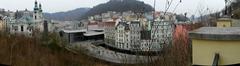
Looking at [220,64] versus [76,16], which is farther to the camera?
[76,16]

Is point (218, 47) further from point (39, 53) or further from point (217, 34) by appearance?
point (39, 53)

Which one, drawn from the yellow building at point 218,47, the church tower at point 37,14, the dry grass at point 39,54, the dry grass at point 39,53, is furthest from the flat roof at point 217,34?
the church tower at point 37,14

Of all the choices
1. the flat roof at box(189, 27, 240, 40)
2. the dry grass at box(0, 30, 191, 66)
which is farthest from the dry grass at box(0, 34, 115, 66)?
the flat roof at box(189, 27, 240, 40)

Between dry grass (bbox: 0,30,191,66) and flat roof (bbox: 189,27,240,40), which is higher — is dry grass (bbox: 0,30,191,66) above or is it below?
below

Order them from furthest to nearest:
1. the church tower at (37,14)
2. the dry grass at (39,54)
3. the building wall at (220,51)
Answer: the church tower at (37,14)
the dry grass at (39,54)
the building wall at (220,51)

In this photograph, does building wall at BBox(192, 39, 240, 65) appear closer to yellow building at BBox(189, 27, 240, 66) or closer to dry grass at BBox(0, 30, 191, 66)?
yellow building at BBox(189, 27, 240, 66)

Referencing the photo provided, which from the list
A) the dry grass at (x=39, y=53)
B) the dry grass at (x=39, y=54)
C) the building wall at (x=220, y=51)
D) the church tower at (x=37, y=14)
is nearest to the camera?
the building wall at (x=220, y=51)

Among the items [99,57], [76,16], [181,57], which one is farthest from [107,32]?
[181,57]

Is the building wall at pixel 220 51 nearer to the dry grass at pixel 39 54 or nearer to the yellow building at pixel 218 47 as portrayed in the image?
the yellow building at pixel 218 47

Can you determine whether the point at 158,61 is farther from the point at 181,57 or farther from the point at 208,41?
the point at 208,41
